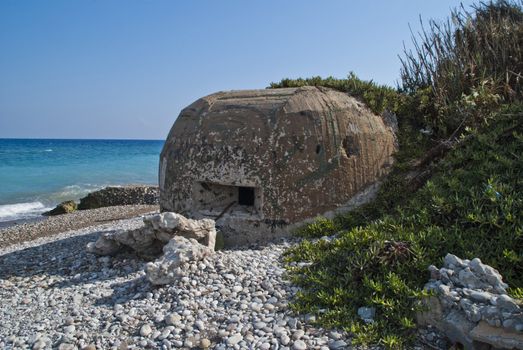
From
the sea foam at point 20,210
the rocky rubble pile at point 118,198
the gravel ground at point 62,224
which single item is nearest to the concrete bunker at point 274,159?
the gravel ground at point 62,224

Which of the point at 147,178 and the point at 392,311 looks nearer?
the point at 392,311

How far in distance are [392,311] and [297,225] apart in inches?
109

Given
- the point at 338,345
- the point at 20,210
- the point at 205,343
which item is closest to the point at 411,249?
the point at 338,345

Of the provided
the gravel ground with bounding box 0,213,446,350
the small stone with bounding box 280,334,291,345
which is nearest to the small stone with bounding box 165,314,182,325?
the gravel ground with bounding box 0,213,446,350

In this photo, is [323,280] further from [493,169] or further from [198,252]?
[493,169]

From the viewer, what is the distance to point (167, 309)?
4.77 m

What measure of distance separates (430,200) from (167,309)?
3.66m

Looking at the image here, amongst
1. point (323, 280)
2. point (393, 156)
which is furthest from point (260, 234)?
point (393, 156)

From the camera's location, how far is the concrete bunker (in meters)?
6.68

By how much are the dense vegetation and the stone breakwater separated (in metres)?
0.33

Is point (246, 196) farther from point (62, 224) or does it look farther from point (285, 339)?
point (62, 224)

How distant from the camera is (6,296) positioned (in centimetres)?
599

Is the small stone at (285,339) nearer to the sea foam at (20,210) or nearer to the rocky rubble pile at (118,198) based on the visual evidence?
the rocky rubble pile at (118,198)

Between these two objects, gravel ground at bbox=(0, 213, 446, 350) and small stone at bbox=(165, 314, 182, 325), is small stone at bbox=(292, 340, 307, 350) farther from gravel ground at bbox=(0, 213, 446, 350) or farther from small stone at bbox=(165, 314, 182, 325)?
small stone at bbox=(165, 314, 182, 325)
